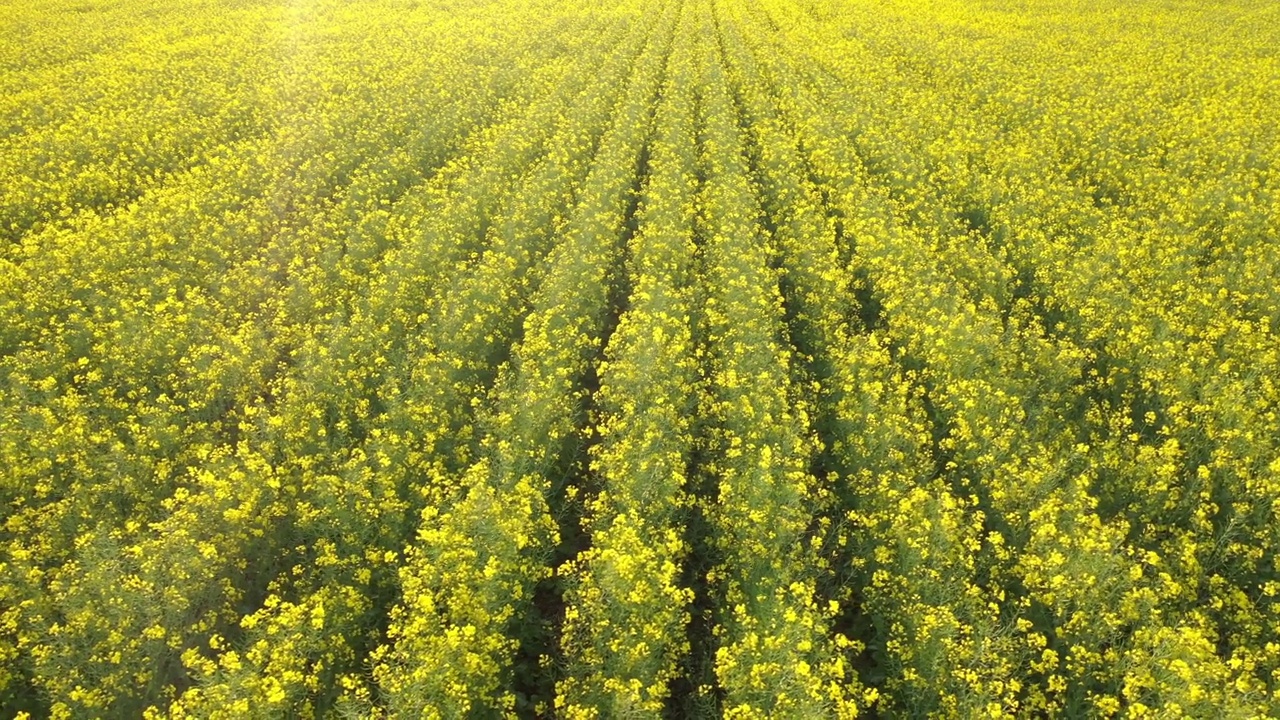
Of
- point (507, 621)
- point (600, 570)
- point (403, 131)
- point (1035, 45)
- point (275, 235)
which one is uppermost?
point (1035, 45)

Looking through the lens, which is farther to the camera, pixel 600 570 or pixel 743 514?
pixel 743 514

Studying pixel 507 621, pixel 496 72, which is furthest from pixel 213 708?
pixel 496 72

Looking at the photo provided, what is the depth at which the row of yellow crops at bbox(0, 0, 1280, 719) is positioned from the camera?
20.1ft

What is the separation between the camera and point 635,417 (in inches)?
340

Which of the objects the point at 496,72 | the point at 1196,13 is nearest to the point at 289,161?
the point at 496,72

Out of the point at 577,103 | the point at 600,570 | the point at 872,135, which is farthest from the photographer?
the point at 577,103

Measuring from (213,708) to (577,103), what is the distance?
17.8m

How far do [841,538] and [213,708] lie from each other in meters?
5.72

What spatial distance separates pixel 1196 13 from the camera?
3741 centimetres

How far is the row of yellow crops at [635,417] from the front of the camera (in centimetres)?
613

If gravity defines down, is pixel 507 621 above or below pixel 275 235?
below

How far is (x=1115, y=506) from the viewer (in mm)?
8055

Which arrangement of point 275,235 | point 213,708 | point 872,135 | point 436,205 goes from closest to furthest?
point 213,708 → point 275,235 → point 436,205 → point 872,135

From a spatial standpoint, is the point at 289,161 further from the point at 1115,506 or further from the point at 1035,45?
the point at 1035,45
